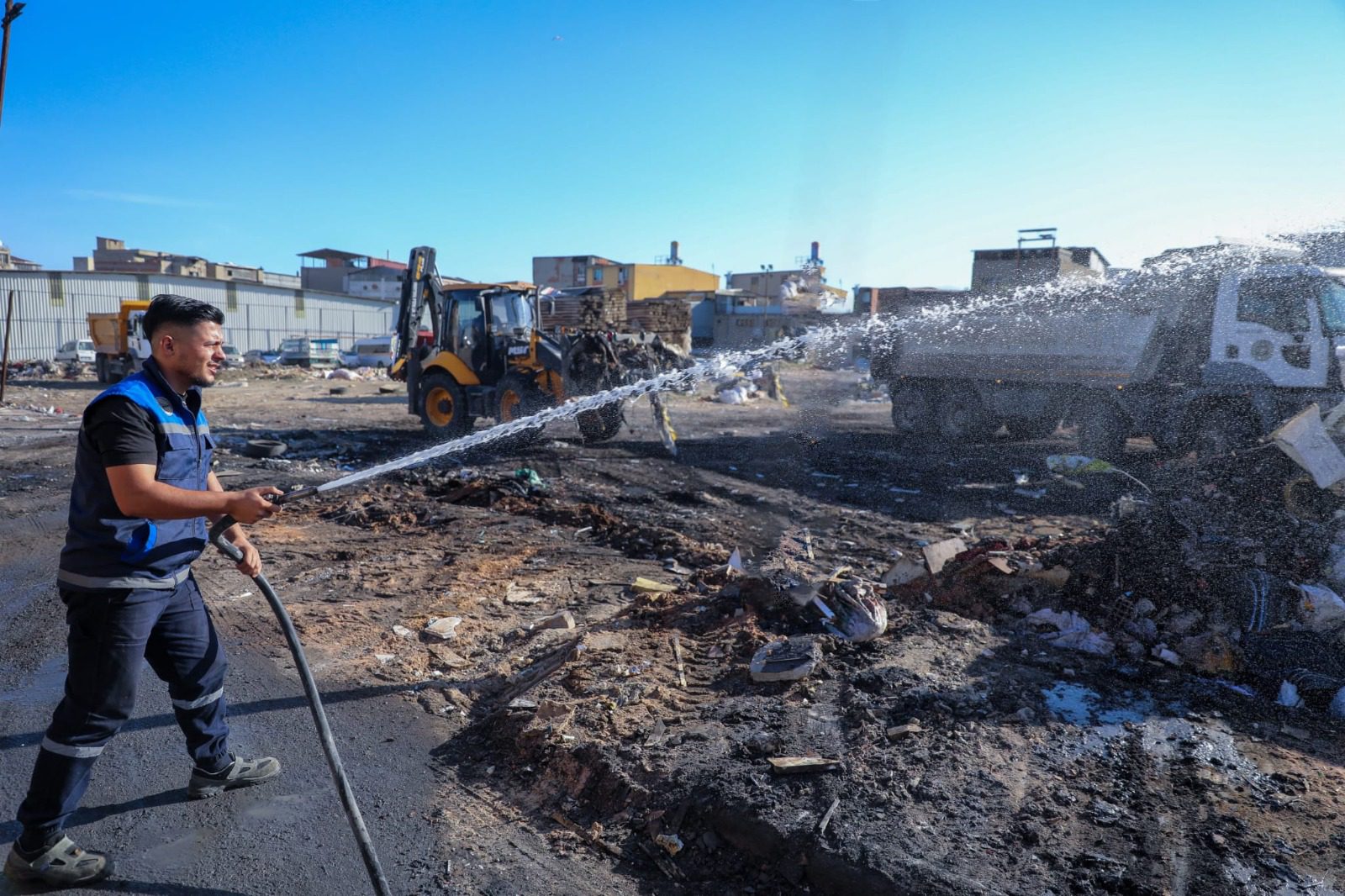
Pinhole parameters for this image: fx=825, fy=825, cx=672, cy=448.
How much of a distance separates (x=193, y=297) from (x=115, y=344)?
3933 mm

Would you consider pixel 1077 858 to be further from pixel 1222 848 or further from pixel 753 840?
pixel 753 840

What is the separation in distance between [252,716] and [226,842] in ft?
3.25

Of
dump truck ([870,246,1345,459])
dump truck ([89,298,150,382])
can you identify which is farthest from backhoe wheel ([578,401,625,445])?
dump truck ([89,298,150,382])

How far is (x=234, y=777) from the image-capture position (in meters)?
3.15

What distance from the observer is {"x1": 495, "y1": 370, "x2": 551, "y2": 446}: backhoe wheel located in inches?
459

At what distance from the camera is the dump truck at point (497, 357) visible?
37.2ft

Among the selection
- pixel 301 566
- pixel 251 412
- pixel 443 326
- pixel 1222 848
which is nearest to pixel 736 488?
pixel 301 566

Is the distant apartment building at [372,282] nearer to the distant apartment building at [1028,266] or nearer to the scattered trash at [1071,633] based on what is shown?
the distant apartment building at [1028,266]

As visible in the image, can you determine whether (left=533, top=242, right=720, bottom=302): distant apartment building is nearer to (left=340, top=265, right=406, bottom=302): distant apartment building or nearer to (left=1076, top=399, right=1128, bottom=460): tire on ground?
(left=340, top=265, right=406, bottom=302): distant apartment building

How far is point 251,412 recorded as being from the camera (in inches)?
663

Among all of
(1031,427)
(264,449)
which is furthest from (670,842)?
(1031,427)

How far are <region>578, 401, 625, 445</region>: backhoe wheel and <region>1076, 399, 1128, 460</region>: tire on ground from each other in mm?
6478

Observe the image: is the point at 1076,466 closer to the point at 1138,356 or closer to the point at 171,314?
the point at 1138,356

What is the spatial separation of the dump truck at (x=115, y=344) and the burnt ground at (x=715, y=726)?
17428 mm
